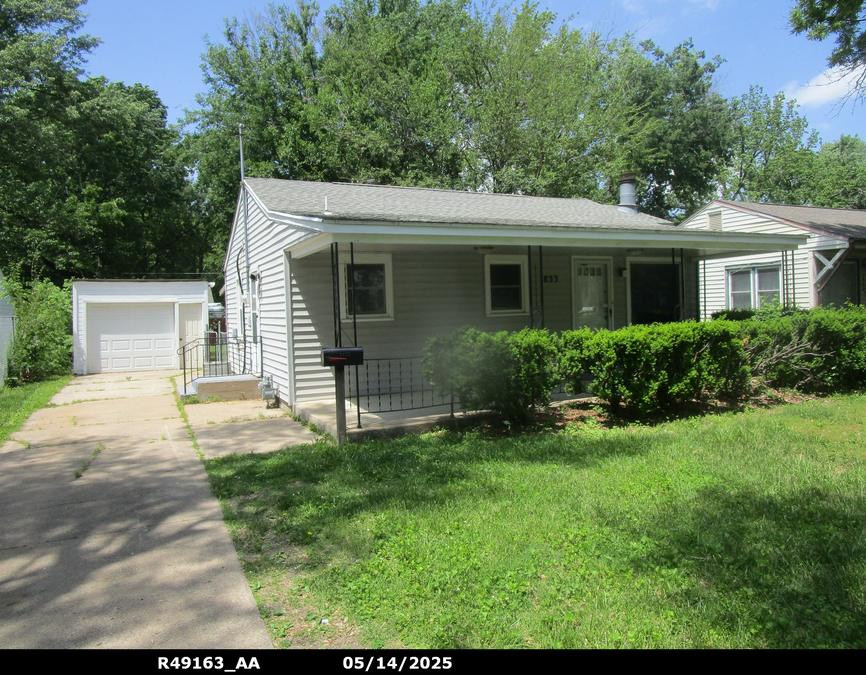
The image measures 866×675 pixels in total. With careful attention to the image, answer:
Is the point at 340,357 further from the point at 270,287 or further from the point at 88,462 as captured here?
the point at 270,287

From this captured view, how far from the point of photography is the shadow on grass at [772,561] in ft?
8.91

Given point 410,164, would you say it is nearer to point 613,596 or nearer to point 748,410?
point 748,410

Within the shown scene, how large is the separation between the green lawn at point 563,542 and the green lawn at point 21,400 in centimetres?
441

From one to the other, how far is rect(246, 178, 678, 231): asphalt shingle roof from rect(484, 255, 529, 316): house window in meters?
0.77

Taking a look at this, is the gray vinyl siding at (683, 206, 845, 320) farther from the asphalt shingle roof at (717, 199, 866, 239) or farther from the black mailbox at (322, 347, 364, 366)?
the black mailbox at (322, 347, 364, 366)

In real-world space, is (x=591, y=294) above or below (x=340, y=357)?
above

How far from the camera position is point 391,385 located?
369 inches

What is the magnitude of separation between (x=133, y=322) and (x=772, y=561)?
1752cm

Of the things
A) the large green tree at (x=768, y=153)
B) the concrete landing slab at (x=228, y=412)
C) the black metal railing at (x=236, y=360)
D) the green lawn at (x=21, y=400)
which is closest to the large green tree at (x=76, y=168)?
the green lawn at (x=21, y=400)

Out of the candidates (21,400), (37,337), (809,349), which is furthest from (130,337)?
(809,349)

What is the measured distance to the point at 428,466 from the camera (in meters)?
5.60

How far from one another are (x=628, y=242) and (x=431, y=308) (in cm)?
326

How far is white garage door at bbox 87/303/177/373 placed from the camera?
16500 millimetres

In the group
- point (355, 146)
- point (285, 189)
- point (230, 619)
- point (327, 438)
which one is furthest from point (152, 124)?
point (230, 619)
